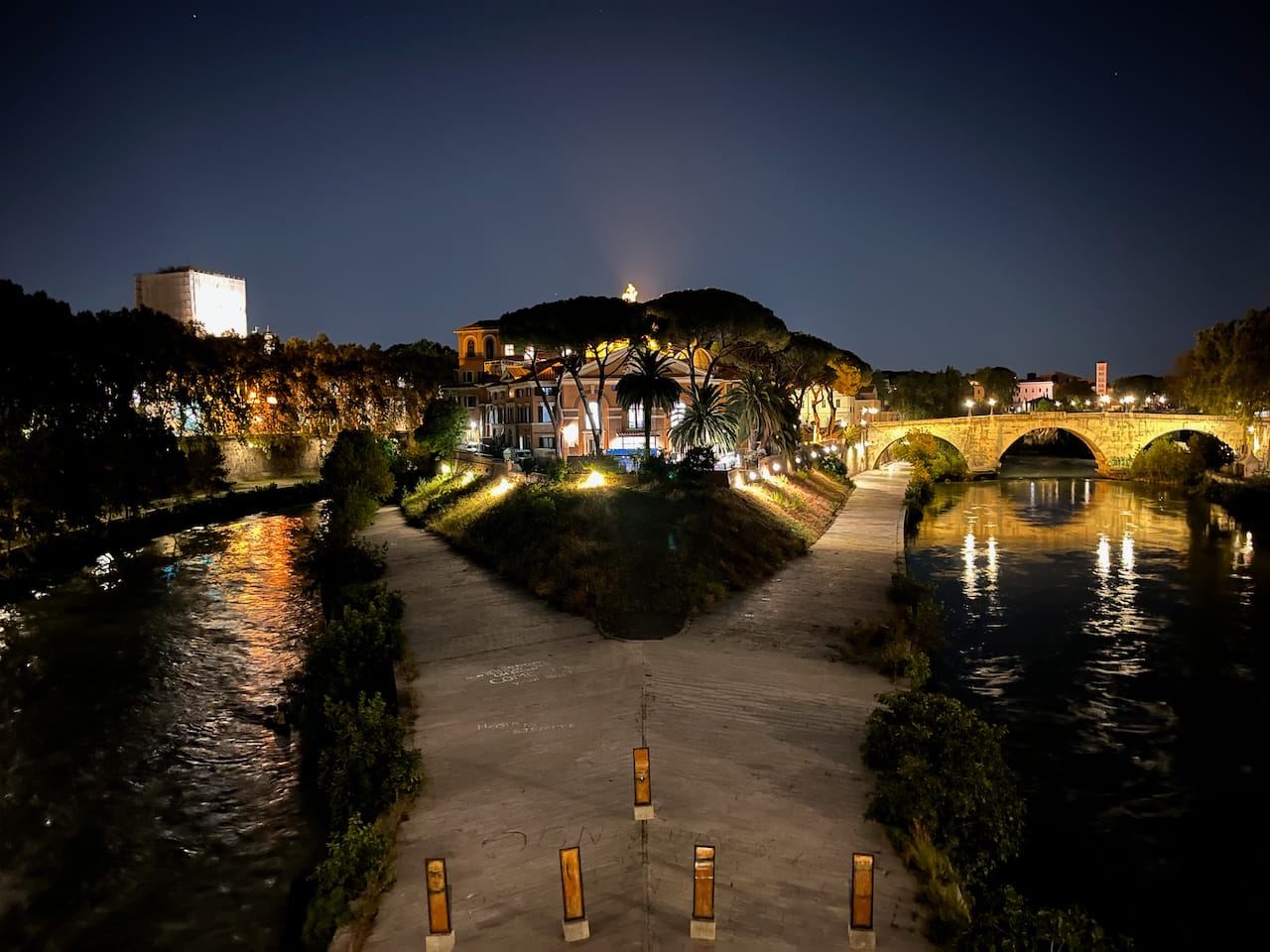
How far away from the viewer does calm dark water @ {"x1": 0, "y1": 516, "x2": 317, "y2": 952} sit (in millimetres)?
10555

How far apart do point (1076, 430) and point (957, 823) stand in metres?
71.6

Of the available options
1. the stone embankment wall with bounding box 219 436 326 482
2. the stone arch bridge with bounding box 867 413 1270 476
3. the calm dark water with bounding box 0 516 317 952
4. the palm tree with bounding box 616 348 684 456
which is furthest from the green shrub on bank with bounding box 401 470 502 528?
the stone arch bridge with bounding box 867 413 1270 476

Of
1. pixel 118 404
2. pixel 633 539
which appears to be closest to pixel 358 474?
pixel 118 404

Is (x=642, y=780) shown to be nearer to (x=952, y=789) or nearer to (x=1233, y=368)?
(x=952, y=789)

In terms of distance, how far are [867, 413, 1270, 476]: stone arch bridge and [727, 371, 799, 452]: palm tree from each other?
32470 mm

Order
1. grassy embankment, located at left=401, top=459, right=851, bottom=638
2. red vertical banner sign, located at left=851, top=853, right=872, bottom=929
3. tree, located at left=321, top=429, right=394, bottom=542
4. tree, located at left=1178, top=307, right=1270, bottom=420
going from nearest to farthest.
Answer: red vertical banner sign, located at left=851, top=853, right=872, bottom=929 → grassy embankment, located at left=401, top=459, right=851, bottom=638 → tree, located at left=321, top=429, right=394, bottom=542 → tree, located at left=1178, top=307, right=1270, bottom=420

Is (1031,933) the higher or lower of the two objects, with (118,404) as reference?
lower

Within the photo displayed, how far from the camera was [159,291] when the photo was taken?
273ft

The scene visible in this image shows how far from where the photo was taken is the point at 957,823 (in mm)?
9336

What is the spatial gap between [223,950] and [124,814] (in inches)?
190

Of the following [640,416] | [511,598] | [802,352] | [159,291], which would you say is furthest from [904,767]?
[159,291]

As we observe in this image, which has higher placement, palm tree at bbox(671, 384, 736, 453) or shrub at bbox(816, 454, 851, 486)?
palm tree at bbox(671, 384, 736, 453)

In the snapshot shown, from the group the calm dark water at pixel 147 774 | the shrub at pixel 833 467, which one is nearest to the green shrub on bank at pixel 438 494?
the calm dark water at pixel 147 774

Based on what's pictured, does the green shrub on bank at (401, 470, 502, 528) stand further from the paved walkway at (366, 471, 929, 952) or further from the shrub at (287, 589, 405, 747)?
the shrub at (287, 589, 405, 747)
